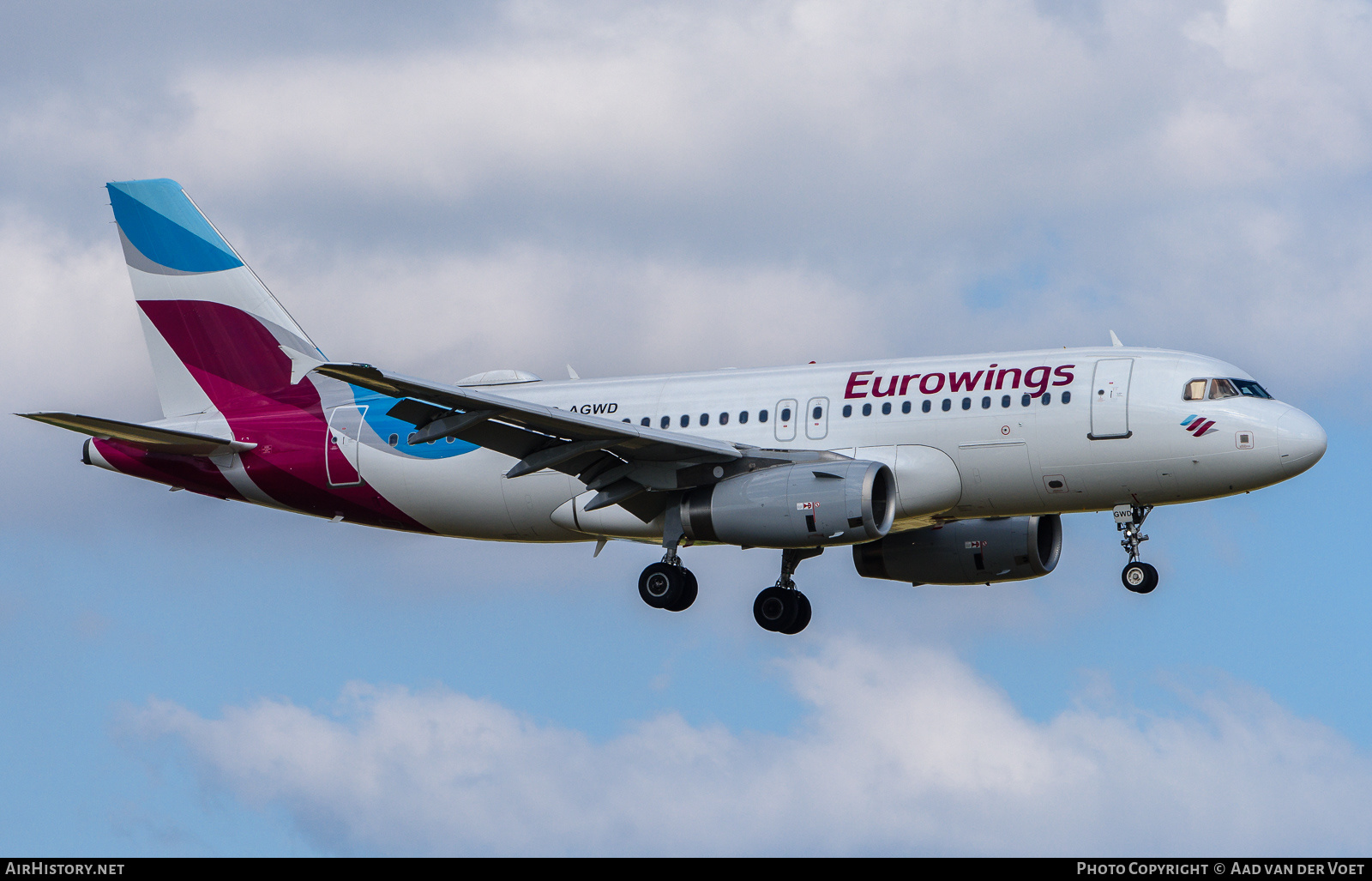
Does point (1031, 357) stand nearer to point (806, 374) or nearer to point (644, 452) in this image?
point (806, 374)

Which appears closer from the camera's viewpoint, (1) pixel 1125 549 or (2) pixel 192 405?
(1) pixel 1125 549

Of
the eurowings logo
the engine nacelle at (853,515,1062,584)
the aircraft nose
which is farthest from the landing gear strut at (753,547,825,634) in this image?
the aircraft nose

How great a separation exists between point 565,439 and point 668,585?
13.5 feet

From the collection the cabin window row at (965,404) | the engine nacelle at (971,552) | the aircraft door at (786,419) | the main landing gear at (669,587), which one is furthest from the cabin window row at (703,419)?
the engine nacelle at (971,552)

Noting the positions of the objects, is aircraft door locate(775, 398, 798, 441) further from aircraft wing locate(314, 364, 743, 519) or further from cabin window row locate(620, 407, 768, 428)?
aircraft wing locate(314, 364, 743, 519)

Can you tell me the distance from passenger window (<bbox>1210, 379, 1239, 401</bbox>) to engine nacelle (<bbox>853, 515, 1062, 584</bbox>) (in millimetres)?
6495

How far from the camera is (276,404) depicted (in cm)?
4206

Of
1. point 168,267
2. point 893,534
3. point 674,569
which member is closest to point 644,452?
point 674,569

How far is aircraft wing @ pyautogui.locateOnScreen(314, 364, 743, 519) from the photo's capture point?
108 feet

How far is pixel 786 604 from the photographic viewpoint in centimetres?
4116

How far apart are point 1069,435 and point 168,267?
23440 millimetres

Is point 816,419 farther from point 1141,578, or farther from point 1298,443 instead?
point 1298,443

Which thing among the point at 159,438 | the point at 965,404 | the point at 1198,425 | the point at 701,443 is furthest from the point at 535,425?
the point at 1198,425

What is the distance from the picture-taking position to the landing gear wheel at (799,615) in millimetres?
41250
